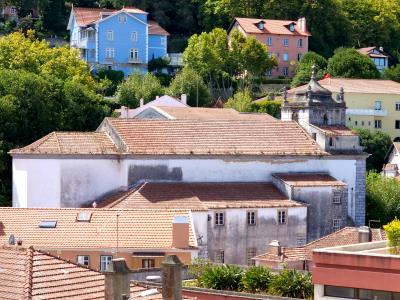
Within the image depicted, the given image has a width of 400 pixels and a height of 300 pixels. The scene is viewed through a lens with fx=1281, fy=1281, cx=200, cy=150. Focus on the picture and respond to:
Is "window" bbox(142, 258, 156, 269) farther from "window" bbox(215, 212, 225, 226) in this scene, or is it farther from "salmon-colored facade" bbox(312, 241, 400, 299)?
"salmon-colored facade" bbox(312, 241, 400, 299)

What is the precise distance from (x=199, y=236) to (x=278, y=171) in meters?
7.23

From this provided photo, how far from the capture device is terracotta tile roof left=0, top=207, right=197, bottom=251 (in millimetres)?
45656

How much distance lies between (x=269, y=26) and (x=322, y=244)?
57.1 meters

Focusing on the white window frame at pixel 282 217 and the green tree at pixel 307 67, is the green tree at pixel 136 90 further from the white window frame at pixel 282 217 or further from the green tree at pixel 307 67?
the white window frame at pixel 282 217

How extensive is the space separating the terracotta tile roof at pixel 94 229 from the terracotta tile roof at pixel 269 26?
179 ft

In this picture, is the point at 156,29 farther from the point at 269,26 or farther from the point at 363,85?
the point at 363,85

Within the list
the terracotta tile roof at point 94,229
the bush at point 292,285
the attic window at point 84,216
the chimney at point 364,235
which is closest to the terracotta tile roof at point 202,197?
the attic window at point 84,216

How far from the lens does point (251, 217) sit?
5538 cm

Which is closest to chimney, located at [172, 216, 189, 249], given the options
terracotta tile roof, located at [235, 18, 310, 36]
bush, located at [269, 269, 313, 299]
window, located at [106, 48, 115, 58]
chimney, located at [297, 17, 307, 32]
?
bush, located at [269, 269, 313, 299]

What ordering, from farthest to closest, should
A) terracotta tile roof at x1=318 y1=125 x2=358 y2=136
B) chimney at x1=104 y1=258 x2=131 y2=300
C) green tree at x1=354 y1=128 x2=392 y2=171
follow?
green tree at x1=354 y1=128 x2=392 y2=171, terracotta tile roof at x1=318 y1=125 x2=358 y2=136, chimney at x1=104 y1=258 x2=131 y2=300

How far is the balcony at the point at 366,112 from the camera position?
3664 inches

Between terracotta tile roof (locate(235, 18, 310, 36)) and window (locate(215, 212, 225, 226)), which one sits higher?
terracotta tile roof (locate(235, 18, 310, 36))

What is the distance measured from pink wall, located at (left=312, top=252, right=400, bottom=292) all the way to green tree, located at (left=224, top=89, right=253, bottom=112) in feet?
187

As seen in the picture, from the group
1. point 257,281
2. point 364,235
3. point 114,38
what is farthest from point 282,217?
point 114,38
